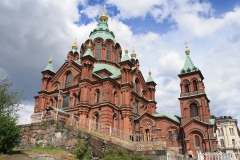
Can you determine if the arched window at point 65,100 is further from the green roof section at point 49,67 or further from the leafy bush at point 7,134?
the leafy bush at point 7,134

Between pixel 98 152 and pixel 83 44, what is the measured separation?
109ft

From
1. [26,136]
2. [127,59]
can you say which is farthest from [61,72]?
[26,136]

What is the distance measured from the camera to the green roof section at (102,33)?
151 ft

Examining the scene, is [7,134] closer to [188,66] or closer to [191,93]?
[191,93]

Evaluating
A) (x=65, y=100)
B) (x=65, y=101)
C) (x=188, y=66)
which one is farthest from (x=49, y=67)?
(x=188, y=66)

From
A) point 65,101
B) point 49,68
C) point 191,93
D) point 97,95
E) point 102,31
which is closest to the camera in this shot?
point 97,95

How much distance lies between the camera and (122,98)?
115 ft

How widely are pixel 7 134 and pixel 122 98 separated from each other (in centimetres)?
2240

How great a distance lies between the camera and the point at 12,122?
47.1ft

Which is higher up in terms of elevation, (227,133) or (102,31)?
(102,31)

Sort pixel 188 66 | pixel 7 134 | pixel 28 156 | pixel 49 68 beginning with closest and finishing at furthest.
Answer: pixel 28 156, pixel 7 134, pixel 49 68, pixel 188 66

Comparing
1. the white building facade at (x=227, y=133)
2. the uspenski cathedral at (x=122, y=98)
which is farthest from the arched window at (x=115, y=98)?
the white building facade at (x=227, y=133)

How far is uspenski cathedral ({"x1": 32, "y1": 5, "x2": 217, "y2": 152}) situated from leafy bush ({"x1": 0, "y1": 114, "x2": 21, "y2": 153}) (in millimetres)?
15019

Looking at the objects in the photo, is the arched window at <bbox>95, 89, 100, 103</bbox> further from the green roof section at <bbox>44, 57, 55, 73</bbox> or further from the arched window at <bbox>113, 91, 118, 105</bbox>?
the green roof section at <bbox>44, 57, 55, 73</bbox>
